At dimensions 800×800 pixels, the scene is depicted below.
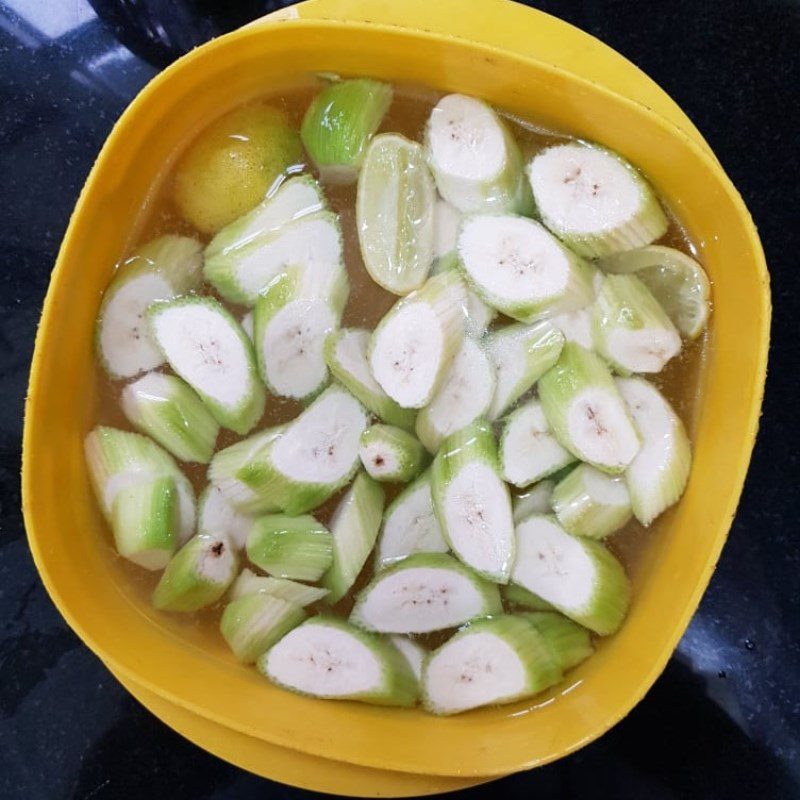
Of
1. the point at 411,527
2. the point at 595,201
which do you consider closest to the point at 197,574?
the point at 411,527

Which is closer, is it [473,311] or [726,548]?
[473,311]

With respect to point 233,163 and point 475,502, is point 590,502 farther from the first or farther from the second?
point 233,163

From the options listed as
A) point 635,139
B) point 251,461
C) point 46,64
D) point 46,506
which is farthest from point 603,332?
point 46,64

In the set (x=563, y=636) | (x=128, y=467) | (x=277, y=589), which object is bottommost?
(x=563, y=636)

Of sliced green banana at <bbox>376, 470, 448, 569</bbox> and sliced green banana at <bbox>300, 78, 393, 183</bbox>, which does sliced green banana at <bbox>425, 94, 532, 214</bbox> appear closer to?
sliced green banana at <bbox>300, 78, 393, 183</bbox>

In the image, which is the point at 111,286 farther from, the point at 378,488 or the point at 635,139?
the point at 635,139
